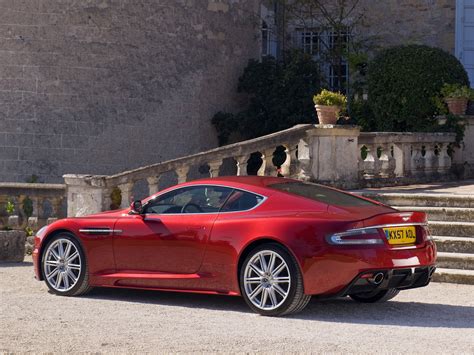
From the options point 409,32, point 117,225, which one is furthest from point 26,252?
point 409,32

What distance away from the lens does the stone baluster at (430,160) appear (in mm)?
16047

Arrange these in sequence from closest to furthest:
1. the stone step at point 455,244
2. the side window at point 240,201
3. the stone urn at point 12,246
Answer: the side window at point 240,201, the stone step at point 455,244, the stone urn at point 12,246

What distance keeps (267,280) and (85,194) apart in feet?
17.0

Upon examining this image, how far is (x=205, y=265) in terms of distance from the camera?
9016 mm

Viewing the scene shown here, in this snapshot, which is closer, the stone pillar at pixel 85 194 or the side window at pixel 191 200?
the side window at pixel 191 200

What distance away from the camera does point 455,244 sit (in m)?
11.2

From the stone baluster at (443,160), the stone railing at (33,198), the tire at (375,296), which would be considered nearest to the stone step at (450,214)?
the tire at (375,296)

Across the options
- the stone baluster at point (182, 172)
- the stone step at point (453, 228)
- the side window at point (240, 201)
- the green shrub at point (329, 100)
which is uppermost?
the green shrub at point (329, 100)

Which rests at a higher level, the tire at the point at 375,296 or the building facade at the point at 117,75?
the building facade at the point at 117,75

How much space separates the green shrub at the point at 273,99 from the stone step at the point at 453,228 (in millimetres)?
9755

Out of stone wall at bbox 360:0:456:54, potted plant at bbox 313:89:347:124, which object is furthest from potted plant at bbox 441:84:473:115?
stone wall at bbox 360:0:456:54

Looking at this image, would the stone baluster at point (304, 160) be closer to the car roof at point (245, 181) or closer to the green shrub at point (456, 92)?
the car roof at point (245, 181)

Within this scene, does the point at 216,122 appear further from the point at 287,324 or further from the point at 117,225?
the point at 287,324

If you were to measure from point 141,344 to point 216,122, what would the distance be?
573 inches
